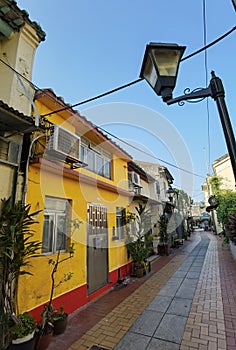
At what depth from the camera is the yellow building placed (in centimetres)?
413

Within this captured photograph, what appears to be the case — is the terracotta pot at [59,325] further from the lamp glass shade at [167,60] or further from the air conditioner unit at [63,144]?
the lamp glass shade at [167,60]

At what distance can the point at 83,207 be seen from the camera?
5.79 metres

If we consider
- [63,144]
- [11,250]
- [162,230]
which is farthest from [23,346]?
[162,230]

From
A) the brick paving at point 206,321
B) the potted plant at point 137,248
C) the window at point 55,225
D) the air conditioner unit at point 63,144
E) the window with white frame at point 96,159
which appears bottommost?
the brick paving at point 206,321

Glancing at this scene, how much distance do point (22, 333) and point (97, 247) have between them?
135 inches

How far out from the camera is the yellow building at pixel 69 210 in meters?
4.13

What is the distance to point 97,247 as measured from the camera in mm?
6305

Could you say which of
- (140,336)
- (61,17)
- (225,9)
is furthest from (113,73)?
(140,336)

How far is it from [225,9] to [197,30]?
0.59 meters

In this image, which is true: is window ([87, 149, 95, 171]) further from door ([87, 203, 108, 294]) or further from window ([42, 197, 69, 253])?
window ([42, 197, 69, 253])

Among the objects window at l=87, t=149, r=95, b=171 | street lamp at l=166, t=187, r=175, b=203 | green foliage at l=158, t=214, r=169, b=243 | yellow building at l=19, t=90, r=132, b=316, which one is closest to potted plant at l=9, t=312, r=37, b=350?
yellow building at l=19, t=90, r=132, b=316

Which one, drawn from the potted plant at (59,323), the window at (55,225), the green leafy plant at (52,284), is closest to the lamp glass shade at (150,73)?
the window at (55,225)

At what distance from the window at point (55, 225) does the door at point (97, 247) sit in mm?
1118

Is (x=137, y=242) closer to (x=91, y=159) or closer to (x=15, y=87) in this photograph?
(x=91, y=159)
